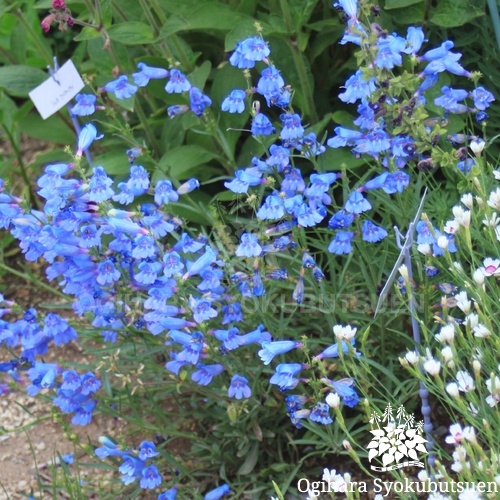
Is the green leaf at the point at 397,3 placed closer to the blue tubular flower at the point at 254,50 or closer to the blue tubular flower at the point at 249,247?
the blue tubular flower at the point at 254,50

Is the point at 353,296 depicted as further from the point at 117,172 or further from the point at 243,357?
the point at 117,172

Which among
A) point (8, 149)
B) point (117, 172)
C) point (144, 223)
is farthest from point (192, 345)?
point (8, 149)

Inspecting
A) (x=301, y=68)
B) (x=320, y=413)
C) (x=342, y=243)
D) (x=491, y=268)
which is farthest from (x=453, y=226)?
(x=301, y=68)

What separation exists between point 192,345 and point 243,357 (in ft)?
1.65

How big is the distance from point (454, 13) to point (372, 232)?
45.7 inches

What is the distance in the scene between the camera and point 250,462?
9.08 feet

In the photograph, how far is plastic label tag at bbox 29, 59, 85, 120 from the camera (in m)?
3.23

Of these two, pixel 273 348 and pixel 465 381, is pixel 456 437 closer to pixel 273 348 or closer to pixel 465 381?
pixel 465 381

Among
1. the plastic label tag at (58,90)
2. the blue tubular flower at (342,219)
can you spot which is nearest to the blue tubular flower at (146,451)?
the blue tubular flower at (342,219)

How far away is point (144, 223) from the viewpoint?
7.95 feet

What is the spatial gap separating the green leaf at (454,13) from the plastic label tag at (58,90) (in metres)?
1.38

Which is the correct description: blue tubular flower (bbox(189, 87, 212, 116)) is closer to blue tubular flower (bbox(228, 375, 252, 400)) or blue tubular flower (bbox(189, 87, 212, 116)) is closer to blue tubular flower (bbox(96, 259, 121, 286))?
blue tubular flower (bbox(96, 259, 121, 286))

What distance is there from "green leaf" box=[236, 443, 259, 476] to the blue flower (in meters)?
0.32

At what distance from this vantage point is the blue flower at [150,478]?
2.52m
